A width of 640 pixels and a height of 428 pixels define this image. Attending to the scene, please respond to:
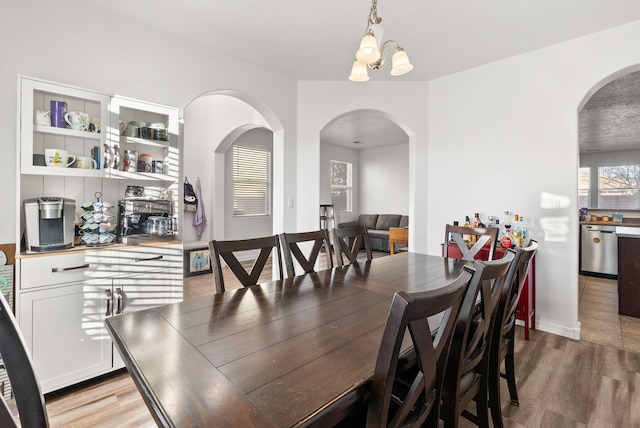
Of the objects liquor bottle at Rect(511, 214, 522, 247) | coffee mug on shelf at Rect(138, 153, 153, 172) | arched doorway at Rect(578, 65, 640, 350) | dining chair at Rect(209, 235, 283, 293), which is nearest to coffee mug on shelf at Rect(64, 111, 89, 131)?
coffee mug on shelf at Rect(138, 153, 153, 172)

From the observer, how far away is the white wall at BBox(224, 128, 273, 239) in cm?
598

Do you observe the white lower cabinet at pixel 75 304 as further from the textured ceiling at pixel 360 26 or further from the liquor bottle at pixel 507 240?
the liquor bottle at pixel 507 240

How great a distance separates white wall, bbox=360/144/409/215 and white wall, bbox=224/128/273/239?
317 centimetres

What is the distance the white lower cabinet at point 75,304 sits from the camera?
1843 millimetres

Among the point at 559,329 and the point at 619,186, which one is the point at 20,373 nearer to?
the point at 559,329

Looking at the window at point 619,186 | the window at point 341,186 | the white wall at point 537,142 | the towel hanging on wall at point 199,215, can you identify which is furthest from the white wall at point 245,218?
the window at point 619,186

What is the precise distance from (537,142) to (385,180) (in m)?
5.28

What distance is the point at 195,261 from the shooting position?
16.5 feet

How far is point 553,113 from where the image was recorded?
293 cm

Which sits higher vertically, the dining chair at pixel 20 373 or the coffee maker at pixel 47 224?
the coffee maker at pixel 47 224

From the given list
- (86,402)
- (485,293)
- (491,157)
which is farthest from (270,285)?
(491,157)

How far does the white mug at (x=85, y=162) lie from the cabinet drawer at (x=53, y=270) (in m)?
0.63

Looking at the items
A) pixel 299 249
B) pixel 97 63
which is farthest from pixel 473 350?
pixel 97 63

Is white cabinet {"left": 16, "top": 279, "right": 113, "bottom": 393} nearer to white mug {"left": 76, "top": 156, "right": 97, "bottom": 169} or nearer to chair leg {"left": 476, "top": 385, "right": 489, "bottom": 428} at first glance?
white mug {"left": 76, "top": 156, "right": 97, "bottom": 169}
